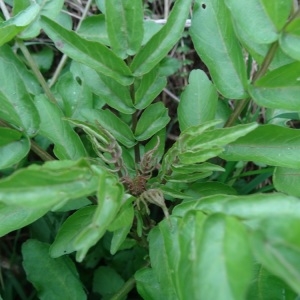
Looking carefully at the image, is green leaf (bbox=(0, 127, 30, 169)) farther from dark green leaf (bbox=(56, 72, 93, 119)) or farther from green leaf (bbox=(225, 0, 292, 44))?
green leaf (bbox=(225, 0, 292, 44))

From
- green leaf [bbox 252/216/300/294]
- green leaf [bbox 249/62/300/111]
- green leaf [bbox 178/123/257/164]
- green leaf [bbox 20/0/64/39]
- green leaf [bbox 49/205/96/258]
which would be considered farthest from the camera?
green leaf [bbox 20/0/64/39]

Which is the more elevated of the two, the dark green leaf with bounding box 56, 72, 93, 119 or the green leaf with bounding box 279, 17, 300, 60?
the green leaf with bounding box 279, 17, 300, 60

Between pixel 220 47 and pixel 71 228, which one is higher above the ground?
pixel 220 47

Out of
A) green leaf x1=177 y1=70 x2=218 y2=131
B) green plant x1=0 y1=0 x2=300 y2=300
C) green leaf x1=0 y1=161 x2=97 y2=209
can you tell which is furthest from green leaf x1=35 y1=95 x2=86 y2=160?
green leaf x1=0 y1=161 x2=97 y2=209

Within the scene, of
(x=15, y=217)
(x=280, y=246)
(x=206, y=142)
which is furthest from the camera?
(x=15, y=217)

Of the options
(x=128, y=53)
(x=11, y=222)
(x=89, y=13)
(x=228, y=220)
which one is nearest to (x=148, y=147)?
(x=128, y=53)

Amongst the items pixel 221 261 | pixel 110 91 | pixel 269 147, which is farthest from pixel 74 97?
pixel 221 261

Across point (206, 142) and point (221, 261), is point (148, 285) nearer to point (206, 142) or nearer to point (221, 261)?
point (206, 142)
